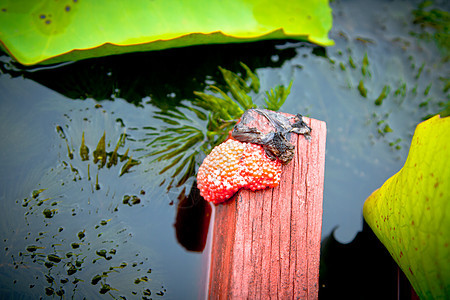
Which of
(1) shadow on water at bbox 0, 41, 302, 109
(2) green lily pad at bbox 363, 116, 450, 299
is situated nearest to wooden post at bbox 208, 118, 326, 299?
(2) green lily pad at bbox 363, 116, 450, 299

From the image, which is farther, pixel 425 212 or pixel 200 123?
pixel 200 123

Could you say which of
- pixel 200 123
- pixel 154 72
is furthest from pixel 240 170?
pixel 154 72

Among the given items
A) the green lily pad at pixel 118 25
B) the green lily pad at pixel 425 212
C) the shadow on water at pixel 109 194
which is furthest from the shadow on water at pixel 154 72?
the green lily pad at pixel 425 212

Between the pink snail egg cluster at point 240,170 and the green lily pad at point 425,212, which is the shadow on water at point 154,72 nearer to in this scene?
the pink snail egg cluster at point 240,170

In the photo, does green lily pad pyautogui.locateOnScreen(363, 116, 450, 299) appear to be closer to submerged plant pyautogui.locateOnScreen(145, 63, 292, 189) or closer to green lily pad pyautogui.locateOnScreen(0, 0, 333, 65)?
submerged plant pyautogui.locateOnScreen(145, 63, 292, 189)

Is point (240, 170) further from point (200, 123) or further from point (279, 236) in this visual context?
point (200, 123)

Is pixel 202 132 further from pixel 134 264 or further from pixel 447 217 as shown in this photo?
pixel 447 217
